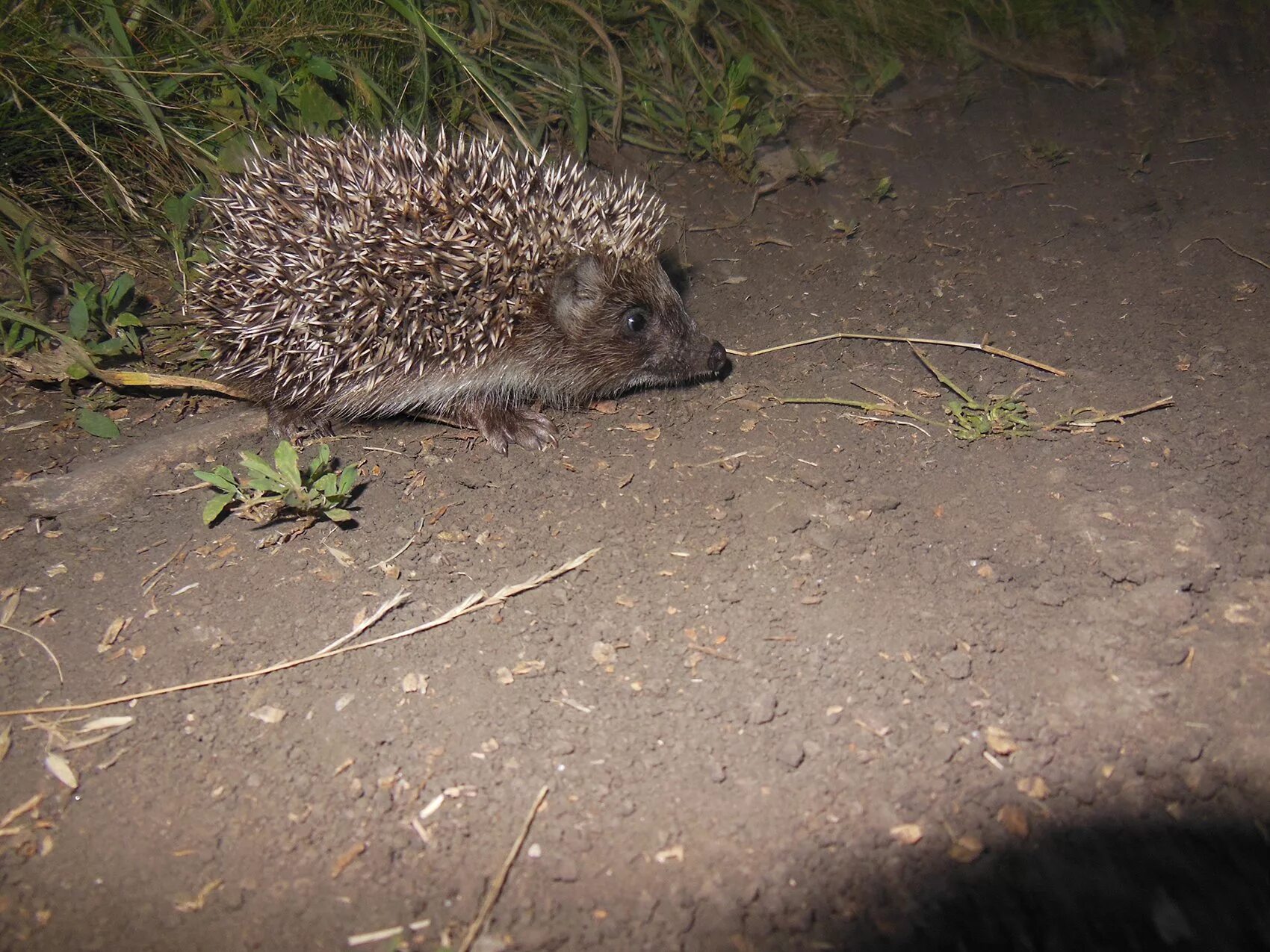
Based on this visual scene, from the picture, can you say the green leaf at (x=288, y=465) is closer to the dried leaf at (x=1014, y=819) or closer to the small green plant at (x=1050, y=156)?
the dried leaf at (x=1014, y=819)

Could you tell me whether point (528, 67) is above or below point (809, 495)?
above

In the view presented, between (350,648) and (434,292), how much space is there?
5.77 feet

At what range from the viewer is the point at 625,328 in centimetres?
470

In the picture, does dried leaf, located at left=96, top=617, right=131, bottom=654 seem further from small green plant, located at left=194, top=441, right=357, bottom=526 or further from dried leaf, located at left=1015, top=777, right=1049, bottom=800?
dried leaf, located at left=1015, top=777, right=1049, bottom=800

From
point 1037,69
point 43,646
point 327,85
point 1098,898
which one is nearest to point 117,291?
point 327,85

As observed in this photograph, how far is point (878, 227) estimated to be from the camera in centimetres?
552

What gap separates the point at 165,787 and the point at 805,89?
6006 mm

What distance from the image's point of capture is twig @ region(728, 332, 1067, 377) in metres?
4.37

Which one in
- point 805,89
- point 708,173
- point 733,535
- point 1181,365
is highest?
point 805,89

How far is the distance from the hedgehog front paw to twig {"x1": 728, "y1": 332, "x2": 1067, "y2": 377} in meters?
1.13

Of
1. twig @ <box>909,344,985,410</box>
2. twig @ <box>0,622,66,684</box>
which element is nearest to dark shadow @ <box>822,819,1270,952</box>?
twig @ <box>909,344,985,410</box>

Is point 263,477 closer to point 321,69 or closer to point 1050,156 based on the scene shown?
point 321,69

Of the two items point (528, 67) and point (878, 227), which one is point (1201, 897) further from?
point (528, 67)

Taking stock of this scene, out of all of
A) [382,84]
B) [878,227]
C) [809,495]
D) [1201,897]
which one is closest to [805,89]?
[878,227]
